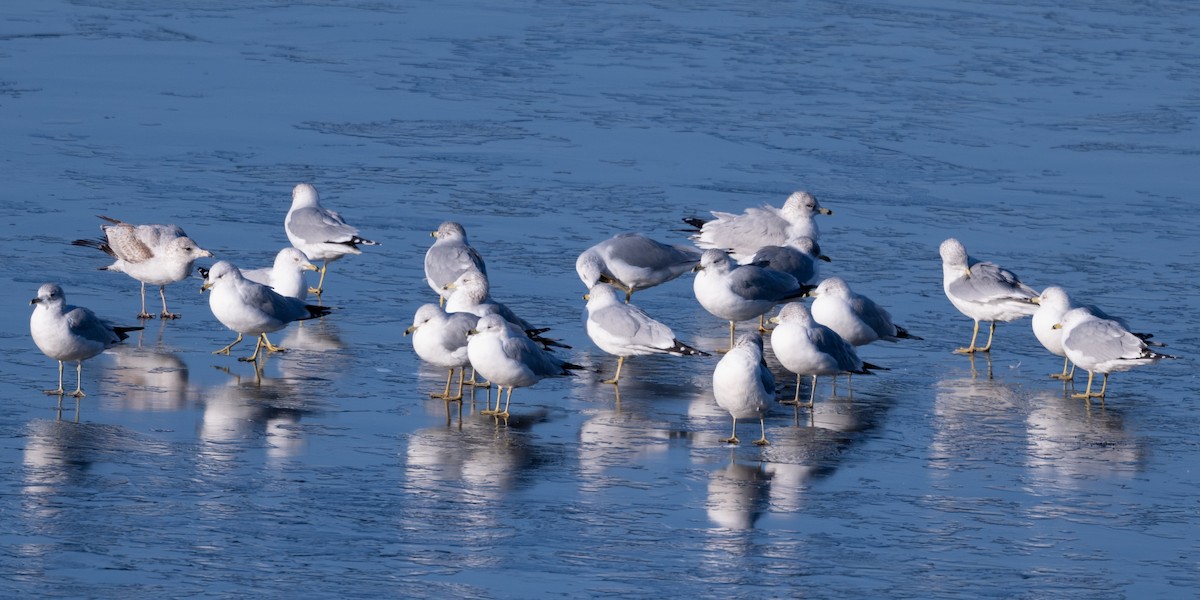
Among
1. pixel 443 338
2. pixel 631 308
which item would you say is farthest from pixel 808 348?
pixel 443 338

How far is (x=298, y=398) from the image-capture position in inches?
384

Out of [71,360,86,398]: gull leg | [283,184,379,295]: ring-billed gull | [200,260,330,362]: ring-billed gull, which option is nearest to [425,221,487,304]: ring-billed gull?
[283,184,379,295]: ring-billed gull

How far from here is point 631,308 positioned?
419 inches

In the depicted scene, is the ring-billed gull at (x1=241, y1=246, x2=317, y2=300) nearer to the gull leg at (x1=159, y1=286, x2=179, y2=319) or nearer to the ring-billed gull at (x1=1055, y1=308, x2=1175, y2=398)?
the gull leg at (x1=159, y1=286, x2=179, y2=319)

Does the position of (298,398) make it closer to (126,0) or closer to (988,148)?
(988,148)

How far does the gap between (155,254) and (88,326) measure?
2.00 m

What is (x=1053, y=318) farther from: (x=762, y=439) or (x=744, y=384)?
(x=744, y=384)

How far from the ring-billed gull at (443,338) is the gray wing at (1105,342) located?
347 cm

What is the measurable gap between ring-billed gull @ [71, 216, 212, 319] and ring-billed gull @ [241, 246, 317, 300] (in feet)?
1.19

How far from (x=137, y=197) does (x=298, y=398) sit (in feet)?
16.3

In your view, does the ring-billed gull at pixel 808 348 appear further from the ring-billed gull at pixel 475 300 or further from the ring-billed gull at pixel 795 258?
the ring-billed gull at pixel 795 258

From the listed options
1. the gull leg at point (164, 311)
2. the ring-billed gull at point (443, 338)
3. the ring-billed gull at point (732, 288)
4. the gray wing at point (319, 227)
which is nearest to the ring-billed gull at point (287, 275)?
the gull leg at point (164, 311)

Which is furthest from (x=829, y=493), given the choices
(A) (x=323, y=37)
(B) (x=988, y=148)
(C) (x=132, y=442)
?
(A) (x=323, y=37)

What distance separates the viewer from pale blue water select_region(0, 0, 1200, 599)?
7.41 m
